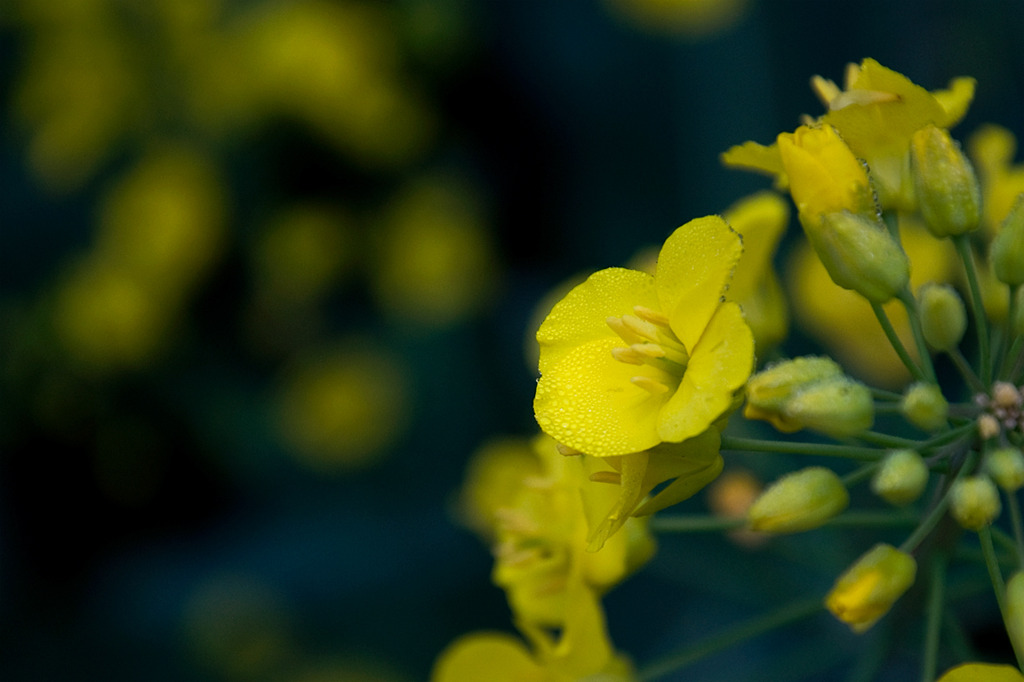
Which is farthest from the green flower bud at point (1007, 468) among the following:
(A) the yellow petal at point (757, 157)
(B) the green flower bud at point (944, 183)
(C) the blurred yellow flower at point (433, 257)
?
(C) the blurred yellow flower at point (433, 257)

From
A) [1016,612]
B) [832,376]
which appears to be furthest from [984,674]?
[832,376]

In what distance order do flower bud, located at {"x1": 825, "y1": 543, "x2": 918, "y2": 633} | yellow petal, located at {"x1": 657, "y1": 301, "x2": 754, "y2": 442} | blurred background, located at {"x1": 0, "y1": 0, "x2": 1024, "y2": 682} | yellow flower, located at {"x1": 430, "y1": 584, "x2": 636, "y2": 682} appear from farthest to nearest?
blurred background, located at {"x1": 0, "y1": 0, "x2": 1024, "y2": 682}, yellow flower, located at {"x1": 430, "y1": 584, "x2": 636, "y2": 682}, flower bud, located at {"x1": 825, "y1": 543, "x2": 918, "y2": 633}, yellow petal, located at {"x1": 657, "y1": 301, "x2": 754, "y2": 442}

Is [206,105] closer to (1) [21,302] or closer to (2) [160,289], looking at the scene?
(2) [160,289]

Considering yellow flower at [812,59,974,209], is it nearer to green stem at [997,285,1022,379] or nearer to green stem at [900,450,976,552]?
green stem at [997,285,1022,379]

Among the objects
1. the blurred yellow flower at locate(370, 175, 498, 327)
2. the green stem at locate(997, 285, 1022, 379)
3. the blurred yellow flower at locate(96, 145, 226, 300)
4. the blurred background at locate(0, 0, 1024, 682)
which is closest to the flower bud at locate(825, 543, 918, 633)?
the green stem at locate(997, 285, 1022, 379)

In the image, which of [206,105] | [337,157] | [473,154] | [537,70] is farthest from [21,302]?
[537,70]

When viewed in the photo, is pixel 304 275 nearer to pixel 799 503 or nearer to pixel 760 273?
pixel 760 273

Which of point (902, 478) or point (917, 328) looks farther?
point (917, 328)
